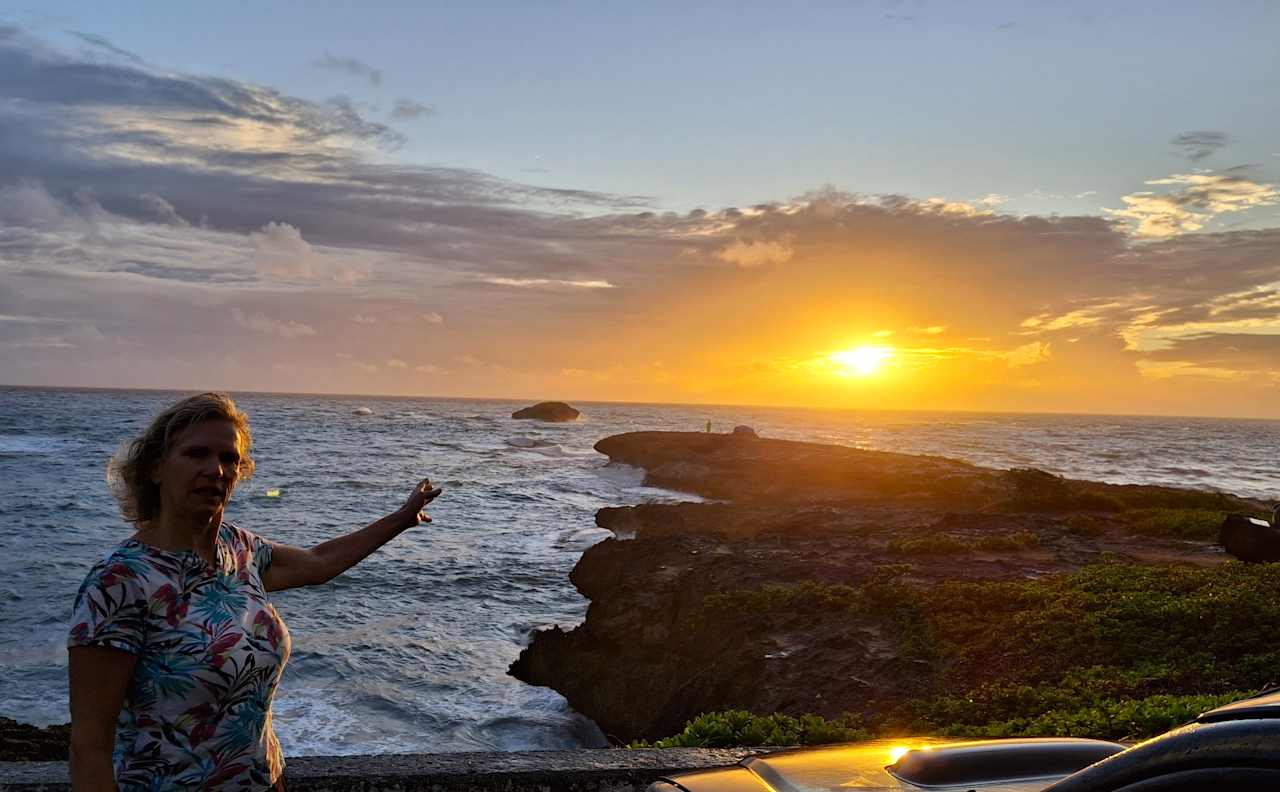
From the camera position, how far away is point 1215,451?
90.3m

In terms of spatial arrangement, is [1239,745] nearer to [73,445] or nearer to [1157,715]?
[1157,715]

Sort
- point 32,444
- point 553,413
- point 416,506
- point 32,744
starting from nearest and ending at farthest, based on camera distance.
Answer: point 416,506 < point 32,744 < point 32,444 < point 553,413

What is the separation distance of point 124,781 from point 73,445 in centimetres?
7093

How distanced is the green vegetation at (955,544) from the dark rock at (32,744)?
11.6m

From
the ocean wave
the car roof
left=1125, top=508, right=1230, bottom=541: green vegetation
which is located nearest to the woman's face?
the car roof

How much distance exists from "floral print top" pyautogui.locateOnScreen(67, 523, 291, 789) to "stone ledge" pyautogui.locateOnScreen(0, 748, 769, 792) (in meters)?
1.92

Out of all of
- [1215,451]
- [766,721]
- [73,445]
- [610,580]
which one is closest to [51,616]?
[610,580]

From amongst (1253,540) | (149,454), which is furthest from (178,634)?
(1253,540)

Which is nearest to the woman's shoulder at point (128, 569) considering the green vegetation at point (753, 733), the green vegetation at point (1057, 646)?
the green vegetation at point (753, 733)

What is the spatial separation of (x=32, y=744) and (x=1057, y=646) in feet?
32.8

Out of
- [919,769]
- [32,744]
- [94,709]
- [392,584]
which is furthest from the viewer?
[392,584]

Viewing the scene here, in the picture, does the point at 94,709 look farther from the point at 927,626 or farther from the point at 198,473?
the point at 927,626

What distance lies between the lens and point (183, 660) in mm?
2725

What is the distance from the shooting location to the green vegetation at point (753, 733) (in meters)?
6.38
